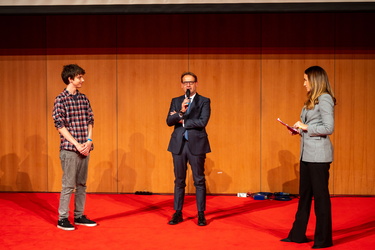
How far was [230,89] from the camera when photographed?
635 cm

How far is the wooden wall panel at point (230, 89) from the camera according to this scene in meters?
6.32

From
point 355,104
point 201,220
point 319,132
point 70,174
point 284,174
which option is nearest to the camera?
point 319,132

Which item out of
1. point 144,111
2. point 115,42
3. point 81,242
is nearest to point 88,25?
point 115,42

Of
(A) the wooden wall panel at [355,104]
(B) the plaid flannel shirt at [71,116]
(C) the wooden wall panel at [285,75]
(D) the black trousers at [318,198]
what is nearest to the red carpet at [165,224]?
(D) the black trousers at [318,198]

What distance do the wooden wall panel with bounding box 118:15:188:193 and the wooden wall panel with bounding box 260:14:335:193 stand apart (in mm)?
1203

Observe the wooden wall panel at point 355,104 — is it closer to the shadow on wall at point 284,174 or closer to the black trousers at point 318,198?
the shadow on wall at point 284,174

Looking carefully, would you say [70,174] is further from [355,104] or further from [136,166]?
[355,104]

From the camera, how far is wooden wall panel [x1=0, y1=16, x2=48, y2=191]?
6.46 meters

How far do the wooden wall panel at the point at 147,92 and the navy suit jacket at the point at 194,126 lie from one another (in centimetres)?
157

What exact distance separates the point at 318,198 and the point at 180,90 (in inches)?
119

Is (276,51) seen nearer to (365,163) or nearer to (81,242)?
(365,163)

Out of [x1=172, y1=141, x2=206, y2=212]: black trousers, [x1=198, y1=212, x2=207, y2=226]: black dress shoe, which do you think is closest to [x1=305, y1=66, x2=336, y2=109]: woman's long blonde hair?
[x1=172, y1=141, x2=206, y2=212]: black trousers

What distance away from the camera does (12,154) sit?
21.4 feet

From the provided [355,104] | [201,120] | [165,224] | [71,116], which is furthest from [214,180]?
[71,116]
